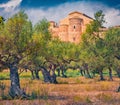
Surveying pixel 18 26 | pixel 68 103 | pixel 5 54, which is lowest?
pixel 68 103

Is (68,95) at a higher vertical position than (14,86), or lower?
lower

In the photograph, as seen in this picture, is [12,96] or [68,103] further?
[12,96]

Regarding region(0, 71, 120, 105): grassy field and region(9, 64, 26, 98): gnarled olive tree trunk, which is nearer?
region(0, 71, 120, 105): grassy field

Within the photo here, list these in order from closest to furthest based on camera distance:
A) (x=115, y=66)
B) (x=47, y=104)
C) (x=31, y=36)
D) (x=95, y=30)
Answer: (x=47, y=104), (x=31, y=36), (x=95, y=30), (x=115, y=66)

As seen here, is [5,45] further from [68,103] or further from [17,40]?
[68,103]

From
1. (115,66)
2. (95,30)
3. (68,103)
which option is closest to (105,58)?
(115,66)

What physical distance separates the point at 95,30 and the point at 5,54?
13.8m

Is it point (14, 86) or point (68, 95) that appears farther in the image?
point (68, 95)

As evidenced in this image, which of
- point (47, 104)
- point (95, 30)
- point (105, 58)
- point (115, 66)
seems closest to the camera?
point (47, 104)

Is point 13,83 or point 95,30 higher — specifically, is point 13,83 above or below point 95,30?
below

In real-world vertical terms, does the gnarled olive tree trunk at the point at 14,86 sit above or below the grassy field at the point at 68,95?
above

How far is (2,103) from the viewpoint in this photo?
30.1 meters

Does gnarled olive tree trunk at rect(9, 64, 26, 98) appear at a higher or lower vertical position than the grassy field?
higher

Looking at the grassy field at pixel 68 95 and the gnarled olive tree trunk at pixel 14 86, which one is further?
the gnarled olive tree trunk at pixel 14 86
